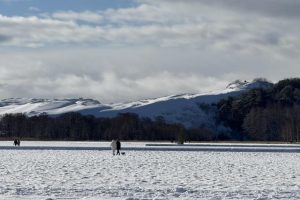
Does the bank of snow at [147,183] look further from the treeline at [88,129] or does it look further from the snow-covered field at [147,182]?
the treeline at [88,129]

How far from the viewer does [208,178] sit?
827 inches

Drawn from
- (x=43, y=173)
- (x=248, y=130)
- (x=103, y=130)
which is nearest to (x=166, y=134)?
(x=103, y=130)

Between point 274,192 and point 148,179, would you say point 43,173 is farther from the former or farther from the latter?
point 274,192

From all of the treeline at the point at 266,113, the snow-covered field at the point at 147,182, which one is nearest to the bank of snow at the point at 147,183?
the snow-covered field at the point at 147,182

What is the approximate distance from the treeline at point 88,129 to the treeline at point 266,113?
14417 mm

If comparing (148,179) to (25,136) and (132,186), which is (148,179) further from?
(25,136)

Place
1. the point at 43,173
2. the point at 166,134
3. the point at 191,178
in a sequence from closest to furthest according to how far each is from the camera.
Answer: the point at 191,178 → the point at 43,173 → the point at 166,134

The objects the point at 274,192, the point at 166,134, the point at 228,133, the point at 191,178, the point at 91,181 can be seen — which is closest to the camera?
the point at 274,192

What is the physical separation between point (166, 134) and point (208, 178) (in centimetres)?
10295

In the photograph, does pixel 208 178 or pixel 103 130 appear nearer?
pixel 208 178

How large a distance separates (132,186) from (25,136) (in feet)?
403

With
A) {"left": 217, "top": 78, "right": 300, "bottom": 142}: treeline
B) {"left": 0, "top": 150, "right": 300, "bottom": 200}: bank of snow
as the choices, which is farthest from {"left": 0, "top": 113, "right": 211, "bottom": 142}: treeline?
{"left": 0, "top": 150, "right": 300, "bottom": 200}: bank of snow

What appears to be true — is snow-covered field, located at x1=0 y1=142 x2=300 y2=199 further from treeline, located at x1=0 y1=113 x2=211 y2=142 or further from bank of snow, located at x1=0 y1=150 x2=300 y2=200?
treeline, located at x1=0 y1=113 x2=211 y2=142

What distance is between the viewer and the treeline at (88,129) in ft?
408
